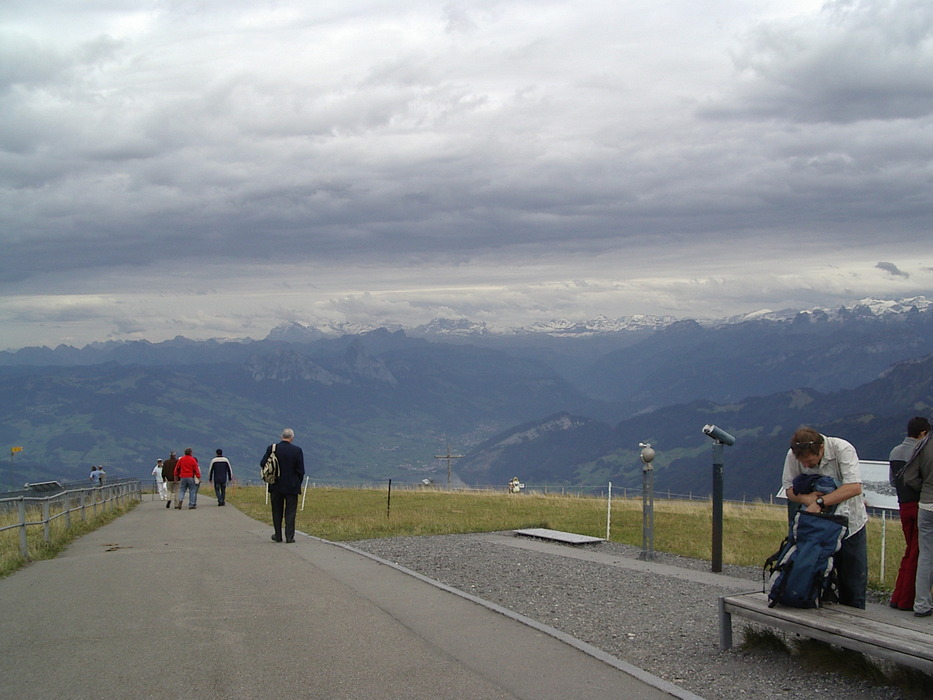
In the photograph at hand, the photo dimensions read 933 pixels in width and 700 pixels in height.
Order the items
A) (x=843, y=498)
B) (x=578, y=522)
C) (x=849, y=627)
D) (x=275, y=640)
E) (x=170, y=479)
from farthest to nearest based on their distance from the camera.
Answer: (x=170, y=479) < (x=578, y=522) < (x=275, y=640) < (x=843, y=498) < (x=849, y=627)

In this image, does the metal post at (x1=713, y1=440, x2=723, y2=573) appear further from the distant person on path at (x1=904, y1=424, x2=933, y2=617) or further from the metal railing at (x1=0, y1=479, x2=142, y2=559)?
the metal railing at (x1=0, y1=479, x2=142, y2=559)

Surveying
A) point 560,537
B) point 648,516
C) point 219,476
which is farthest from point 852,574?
point 219,476

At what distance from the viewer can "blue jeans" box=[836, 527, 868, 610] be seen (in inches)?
294

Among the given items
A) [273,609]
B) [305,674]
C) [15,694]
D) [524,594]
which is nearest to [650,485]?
[524,594]

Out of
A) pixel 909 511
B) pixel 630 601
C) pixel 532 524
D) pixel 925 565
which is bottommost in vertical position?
pixel 532 524

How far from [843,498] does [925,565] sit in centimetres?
133

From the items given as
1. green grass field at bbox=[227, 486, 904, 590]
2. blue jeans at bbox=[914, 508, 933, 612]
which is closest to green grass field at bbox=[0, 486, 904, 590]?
green grass field at bbox=[227, 486, 904, 590]

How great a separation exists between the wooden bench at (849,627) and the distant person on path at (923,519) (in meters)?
0.25

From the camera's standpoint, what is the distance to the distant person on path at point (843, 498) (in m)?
7.40

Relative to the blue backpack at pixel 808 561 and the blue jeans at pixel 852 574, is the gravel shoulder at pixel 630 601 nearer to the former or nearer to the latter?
the blue backpack at pixel 808 561

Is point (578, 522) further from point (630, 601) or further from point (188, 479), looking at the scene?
point (188, 479)

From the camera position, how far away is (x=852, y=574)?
7484mm

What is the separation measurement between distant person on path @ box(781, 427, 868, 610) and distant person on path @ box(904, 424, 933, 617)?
70 centimetres

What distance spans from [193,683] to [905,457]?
6.53 meters
